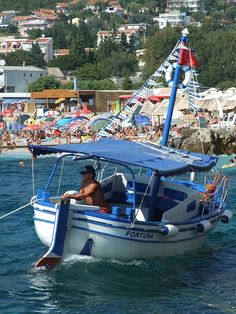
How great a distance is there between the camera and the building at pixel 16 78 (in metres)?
103

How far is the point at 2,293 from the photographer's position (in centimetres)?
1583

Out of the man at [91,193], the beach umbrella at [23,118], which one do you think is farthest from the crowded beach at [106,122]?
the man at [91,193]

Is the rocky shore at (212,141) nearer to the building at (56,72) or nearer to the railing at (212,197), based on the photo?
the railing at (212,197)

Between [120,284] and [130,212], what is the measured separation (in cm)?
154

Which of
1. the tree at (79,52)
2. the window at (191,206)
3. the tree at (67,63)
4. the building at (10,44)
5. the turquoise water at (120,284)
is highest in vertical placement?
the window at (191,206)

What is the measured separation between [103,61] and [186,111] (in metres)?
62.0

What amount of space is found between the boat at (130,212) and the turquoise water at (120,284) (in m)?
0.28

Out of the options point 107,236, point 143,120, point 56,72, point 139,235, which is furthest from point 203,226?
point 56,72

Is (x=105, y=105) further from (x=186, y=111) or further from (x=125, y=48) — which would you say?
(x=125, y=48)

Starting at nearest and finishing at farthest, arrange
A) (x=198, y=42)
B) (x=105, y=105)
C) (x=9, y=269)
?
1. (x=9, y=269)
2. (x=105, y=105)
3. (x=198, y=42)

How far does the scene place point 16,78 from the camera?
10425cm

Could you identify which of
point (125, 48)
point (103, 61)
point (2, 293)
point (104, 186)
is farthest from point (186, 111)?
point (125, 48)

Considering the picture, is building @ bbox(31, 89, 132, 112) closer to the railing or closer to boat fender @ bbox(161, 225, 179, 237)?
the railing

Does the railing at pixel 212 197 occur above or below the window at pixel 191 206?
below
